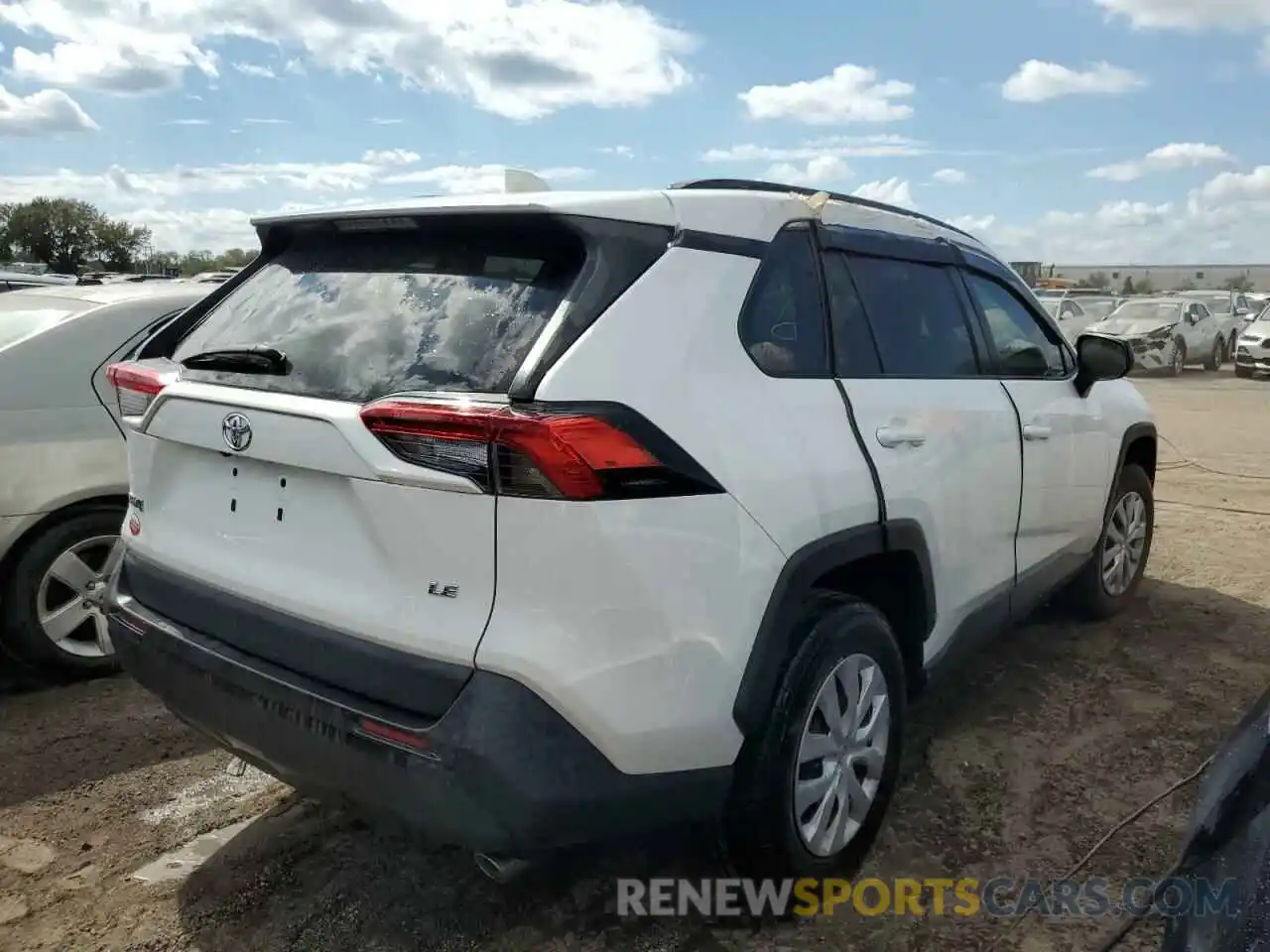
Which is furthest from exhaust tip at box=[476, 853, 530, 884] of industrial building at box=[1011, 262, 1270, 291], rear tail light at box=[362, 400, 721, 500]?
industrial building at box=[1011, 262, 1270, 291]

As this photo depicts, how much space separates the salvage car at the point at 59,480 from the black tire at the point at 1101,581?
4315mm

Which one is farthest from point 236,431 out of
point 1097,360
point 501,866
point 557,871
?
point 1097,360

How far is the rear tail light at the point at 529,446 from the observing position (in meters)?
1.98

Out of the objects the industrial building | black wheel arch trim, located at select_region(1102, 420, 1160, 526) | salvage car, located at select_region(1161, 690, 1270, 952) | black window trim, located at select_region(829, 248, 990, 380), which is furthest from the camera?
A: the industrial building

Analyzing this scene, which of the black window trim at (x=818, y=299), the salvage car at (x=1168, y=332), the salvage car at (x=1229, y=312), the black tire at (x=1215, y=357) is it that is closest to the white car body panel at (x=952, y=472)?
the black window trim at (x=818, y=299)

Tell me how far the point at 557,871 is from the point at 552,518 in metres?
1.35

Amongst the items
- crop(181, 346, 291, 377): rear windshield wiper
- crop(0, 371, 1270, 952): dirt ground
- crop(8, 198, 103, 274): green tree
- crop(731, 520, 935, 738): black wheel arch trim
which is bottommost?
crop(0, 371, 1270, 952): dirt ground

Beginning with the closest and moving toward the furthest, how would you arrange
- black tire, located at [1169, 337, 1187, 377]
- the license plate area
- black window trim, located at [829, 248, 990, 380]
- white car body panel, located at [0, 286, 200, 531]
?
the license plate area < black window trim, located at [829, 248, 990, 380] < white car body panel, located at [0, 286, 200, 531] < black tire, located at [1169, 337, 1187, 377]

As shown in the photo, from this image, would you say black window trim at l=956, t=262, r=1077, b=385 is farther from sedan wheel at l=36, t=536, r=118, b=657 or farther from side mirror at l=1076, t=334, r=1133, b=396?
sedan wheel at l=36, t=536, r=118, b=657

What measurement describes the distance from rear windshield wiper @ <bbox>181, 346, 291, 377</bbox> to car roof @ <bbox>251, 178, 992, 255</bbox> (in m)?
0.41

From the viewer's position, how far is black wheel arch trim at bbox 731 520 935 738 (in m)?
2.35

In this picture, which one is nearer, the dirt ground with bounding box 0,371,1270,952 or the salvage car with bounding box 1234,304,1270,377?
the dirt ground with bounding box 0,371,1270,952

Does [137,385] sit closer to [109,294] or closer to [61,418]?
[61,418]

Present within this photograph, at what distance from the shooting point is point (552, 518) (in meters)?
1.99
